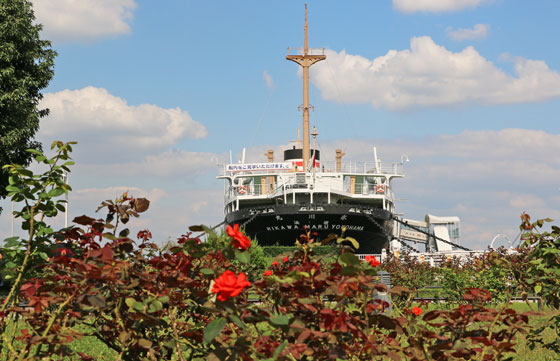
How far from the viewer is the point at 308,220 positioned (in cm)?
3731

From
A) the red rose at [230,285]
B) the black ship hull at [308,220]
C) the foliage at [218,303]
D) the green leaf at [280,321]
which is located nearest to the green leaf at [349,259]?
the foliage at [218,303]

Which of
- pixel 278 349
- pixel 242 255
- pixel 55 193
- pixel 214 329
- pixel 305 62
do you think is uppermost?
pixel 305 62

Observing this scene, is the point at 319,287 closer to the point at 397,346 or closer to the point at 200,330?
the point at 397,346

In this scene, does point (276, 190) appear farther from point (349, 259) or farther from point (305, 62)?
Result: point (349, 259)

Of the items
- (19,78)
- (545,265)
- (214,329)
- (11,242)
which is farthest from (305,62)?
(214,329)

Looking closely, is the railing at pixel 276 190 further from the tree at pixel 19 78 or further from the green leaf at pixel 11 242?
the green leaf at pixel 11 242

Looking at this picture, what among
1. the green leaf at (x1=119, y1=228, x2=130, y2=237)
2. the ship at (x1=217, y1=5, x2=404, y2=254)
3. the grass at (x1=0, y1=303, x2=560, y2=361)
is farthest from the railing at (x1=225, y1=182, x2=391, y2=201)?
the green leaf at (x1=119, y1=228, x2=130, y2=237)

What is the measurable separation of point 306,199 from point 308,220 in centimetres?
267

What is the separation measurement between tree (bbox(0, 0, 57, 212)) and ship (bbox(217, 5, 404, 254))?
1602 centimetres

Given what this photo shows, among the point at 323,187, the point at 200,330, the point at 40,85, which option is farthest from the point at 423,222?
the point at 200,330

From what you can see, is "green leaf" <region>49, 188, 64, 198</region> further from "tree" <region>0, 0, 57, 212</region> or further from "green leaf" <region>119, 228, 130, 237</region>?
"tree" <region>0, 0, 57, 212</region>

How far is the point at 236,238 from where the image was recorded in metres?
2.62

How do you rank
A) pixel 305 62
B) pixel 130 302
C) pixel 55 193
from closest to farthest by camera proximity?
1. pixel 130 302
2. pixel 55 193
3. pixel 305 62

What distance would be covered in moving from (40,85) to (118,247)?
24.1 metres
